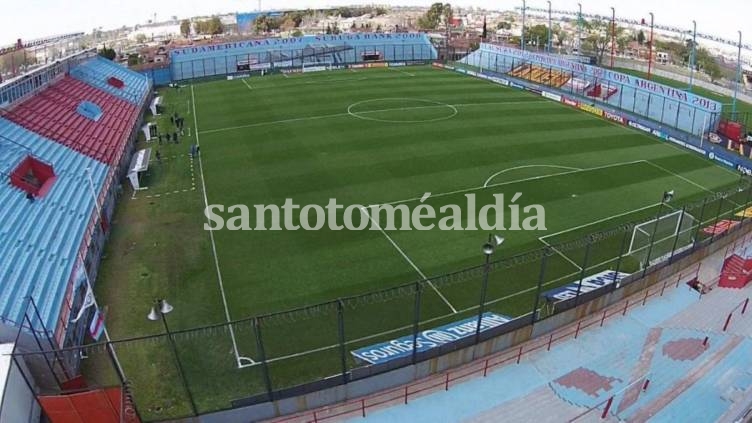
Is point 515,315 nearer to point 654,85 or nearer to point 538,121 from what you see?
point 538,121

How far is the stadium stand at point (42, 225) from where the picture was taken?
16844 millimetres

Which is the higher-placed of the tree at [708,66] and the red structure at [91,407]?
the red structure at [91,407]

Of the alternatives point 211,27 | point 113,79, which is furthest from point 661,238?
point 211,27

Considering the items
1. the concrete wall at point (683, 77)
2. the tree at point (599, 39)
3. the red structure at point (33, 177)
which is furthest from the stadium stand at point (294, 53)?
the red structure at point (33, 177)

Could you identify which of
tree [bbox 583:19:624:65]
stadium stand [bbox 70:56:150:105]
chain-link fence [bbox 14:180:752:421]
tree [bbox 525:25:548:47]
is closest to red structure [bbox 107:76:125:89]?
stadium stand [bbox 70:56:150:105]

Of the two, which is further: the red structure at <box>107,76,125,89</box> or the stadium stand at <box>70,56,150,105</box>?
the red structure at <box>107,76,125,89</box>

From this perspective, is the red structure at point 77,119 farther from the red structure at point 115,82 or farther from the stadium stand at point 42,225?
the red structure at point 115,82

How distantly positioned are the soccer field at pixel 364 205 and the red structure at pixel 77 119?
355cm

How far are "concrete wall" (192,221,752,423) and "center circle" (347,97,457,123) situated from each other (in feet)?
80.9

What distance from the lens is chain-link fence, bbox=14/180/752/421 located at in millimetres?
14625

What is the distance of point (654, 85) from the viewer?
139ft

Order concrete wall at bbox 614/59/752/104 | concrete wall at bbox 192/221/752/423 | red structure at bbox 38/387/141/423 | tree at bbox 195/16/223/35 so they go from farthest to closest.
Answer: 1. tree at bbox 195/16/223/35
2. concrete wall at bbox 614/59/752/104
3. concrete wall at bbox 192/221/752/423
4. red structure at bbox 38/387/141/423

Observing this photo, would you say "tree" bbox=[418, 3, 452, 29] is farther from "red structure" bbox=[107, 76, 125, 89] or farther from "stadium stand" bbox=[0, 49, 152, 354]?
"stadium stand" bbox=[0, 49, 152, 354]

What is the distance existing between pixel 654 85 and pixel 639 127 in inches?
189
